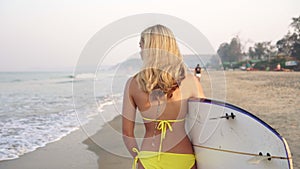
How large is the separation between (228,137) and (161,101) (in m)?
0.65

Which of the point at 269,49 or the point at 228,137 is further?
the point at 269,49

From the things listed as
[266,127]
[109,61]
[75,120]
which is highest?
[109,61]

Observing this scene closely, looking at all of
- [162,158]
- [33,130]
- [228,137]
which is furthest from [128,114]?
[33,130]

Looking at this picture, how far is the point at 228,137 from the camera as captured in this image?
2.28 metres

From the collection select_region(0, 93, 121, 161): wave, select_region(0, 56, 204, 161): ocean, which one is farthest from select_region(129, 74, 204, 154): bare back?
select_region(0, 93, 121, 161): wave

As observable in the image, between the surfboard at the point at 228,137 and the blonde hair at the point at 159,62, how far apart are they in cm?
29

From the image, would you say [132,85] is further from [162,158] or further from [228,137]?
[228,137]

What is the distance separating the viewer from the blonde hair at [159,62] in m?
1.85

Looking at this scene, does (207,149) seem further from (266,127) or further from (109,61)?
(109,61)

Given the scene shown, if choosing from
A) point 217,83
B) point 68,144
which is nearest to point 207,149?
point 217,83

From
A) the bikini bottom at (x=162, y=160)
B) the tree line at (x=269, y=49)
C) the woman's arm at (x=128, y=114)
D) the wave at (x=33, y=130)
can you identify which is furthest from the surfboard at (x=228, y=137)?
the tree line at (x=269, y=49)

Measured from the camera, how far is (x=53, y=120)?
8180 mm

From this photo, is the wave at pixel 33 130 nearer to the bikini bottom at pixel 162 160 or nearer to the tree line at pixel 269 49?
the bikini bottom at pixel 162 160

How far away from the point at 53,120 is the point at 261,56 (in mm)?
42736
